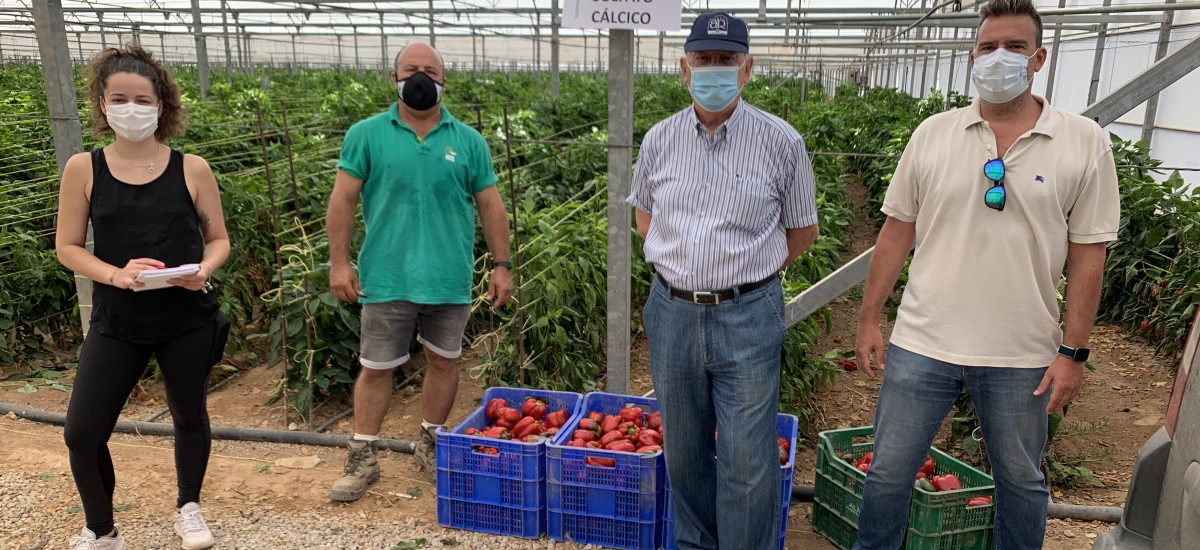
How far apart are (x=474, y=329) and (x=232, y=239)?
1.60 m

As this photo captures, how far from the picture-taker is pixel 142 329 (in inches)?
117

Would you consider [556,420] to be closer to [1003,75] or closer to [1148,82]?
[1003,75]

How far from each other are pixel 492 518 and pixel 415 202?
4.27 ft

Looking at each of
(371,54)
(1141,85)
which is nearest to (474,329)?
(1141,85)

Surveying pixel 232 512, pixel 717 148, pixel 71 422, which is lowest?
pixel 232 512

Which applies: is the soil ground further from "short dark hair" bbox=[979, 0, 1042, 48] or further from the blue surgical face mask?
"short dark hair" bbox=[979, 0, 1042, 48]

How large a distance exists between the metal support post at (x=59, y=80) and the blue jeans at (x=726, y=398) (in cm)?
314

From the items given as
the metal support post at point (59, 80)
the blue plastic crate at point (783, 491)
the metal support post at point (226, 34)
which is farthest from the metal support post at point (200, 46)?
the blue plastic crate at point (783, 491)

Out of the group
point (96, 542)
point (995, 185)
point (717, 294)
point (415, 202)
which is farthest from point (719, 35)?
point (96, 542)

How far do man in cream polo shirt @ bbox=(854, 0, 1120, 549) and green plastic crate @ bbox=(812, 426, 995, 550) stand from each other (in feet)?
1.48

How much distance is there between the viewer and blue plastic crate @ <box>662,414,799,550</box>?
10.3 feet

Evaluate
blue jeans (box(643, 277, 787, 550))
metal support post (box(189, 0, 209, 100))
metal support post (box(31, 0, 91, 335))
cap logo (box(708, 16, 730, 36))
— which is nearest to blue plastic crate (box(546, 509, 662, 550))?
blue jeans (box(643, 277, 787, 550))

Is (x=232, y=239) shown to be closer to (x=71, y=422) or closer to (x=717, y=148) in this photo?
(x=71, y=422)

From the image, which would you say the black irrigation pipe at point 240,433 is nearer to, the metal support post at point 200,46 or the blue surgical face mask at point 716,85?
the blue surgical face mask at point 716,85
